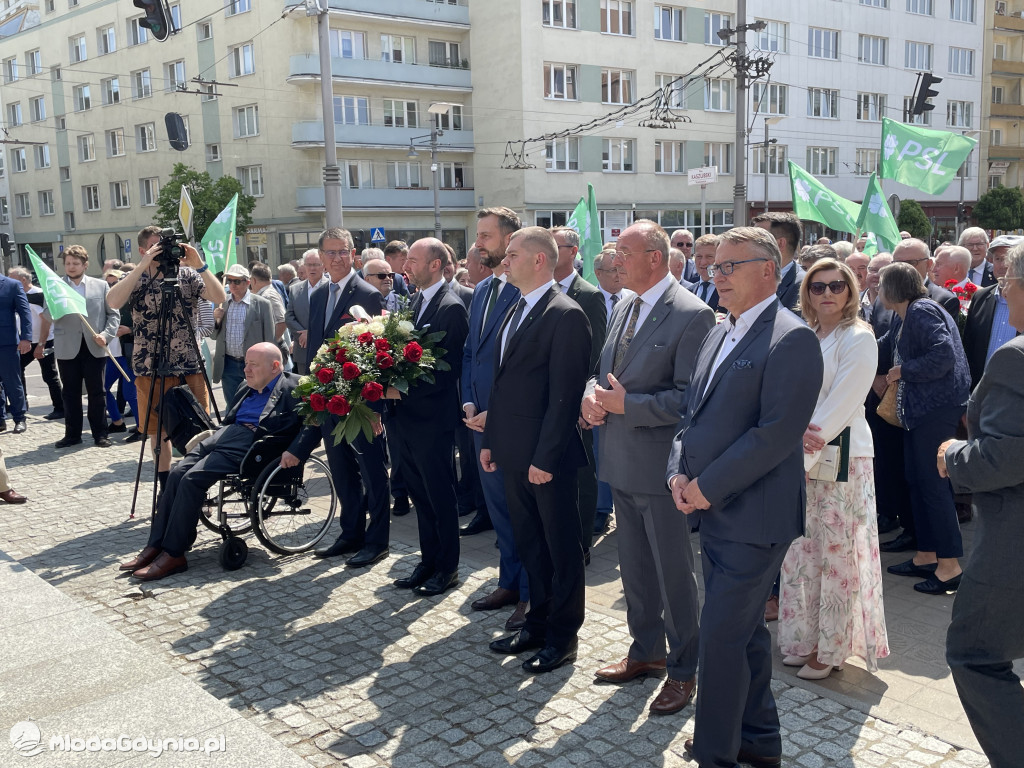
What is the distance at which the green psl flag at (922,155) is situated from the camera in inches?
480

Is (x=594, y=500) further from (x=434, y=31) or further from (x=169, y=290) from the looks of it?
(x=434, y=31)

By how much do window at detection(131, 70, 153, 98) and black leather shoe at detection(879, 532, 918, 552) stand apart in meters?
49.1

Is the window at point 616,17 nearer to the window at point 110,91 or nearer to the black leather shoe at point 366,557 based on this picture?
the window at point 110,91

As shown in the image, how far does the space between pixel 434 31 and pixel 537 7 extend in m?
5.67

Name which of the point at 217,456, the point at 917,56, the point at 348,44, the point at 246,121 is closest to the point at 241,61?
the point at 246,121

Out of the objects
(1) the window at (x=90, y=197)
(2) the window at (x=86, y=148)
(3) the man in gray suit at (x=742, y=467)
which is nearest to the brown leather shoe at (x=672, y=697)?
(3) the man in gray suit at (x=742, y=467)

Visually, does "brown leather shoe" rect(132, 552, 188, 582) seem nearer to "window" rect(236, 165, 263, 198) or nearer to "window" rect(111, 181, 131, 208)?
"window" rect(236, 165, 263, 198)

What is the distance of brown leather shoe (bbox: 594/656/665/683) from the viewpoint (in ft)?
15.2

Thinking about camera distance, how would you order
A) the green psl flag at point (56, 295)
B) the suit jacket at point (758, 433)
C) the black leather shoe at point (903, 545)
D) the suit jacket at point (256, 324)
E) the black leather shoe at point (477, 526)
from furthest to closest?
the green psl flag at point (56, 295), the suit jacket at point (256, 324), the black leather shoe at point (477, 526), the black leather shoe at point (903, 545), the suit jacket at point (758, 433)

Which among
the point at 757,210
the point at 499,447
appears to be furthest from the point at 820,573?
the point at 757,210

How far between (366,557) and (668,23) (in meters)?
45.5

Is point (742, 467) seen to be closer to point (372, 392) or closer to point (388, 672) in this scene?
point (388, 672)

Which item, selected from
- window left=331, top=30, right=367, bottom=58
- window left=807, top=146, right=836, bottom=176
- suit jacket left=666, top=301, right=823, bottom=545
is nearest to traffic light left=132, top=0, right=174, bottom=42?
suit jacket left=666, top=301, right=823, bottom=545

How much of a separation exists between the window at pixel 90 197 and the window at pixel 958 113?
175ft
